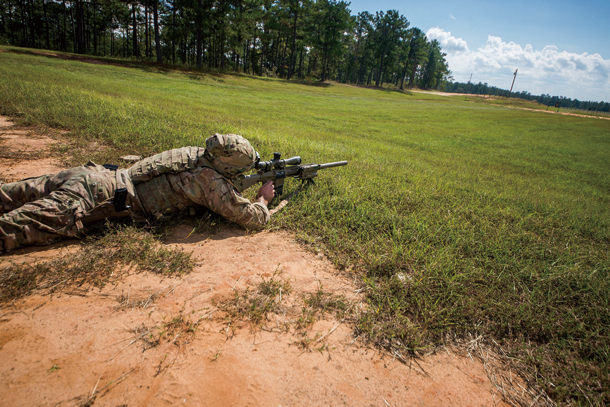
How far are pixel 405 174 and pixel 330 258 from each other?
3937 mm

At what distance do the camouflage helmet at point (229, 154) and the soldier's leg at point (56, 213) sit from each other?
1.11m

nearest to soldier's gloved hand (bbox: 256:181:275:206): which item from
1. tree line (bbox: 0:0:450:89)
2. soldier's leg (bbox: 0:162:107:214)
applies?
soldier's leg (bbox: 0:162:107:214)

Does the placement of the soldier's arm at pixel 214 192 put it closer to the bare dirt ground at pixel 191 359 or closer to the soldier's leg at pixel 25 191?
the bare dirt ground at pixel 191 359

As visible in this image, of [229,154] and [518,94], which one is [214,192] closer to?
[229,154]

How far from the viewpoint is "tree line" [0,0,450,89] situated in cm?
3531

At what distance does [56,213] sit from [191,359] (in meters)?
2.11

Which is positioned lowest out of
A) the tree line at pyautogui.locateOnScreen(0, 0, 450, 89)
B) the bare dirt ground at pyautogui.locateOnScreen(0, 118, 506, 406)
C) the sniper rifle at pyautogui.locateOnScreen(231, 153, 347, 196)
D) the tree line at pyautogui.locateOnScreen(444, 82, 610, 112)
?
the bare dirt ground at pyautogui.locateOnScreen(0, 118, 506, 406)

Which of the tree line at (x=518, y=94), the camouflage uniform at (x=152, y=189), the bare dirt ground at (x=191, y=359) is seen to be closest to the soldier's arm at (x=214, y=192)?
the camouflage uniform at (x=152, y=189)

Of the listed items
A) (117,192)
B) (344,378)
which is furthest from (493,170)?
(117,192)

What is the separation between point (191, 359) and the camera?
1852mm

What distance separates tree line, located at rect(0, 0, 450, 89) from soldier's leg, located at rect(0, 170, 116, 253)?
116 ft

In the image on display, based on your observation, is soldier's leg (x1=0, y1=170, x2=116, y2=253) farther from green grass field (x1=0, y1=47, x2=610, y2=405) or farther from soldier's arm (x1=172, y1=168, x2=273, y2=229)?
green grass field (x1=0, y1=47, x2=610, y2=405)

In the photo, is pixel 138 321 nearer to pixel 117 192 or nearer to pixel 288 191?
pixel 117 192

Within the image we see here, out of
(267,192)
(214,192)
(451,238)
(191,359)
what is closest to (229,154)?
(214,192)
